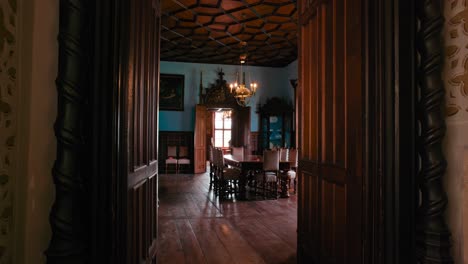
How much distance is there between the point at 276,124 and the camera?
1041cm

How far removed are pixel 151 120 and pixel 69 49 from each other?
1105 mm

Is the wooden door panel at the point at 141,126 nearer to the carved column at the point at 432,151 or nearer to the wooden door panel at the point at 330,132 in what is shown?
the wooden door panel at the point at 330,132

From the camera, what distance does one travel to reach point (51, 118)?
1.22 m

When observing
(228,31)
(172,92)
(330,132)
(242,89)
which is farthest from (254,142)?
(330,132)

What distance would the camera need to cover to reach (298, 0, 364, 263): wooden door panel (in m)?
1.62

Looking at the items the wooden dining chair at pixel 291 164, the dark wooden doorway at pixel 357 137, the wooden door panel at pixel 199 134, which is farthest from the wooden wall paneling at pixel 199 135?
the dark wooden doorway at pixel 357 137

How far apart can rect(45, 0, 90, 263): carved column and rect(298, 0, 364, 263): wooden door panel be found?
1299 mm

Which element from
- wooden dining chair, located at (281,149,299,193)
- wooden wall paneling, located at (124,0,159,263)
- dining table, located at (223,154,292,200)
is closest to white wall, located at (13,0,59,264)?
wooden wall paneling, located at (124,0,159,263)

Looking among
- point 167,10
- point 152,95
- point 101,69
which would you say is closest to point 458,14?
point 101,69

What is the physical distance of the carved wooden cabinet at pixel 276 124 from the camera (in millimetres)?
10227

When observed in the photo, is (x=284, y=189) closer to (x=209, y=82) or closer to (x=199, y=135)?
(x=199, y=135)

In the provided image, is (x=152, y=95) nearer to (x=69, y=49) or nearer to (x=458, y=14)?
(x=69, y=49)

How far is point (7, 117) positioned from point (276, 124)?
9597 millimetres

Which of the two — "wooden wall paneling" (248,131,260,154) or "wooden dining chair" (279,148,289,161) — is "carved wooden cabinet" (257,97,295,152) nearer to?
"wooden wall paneling" (248,131,260,154)
